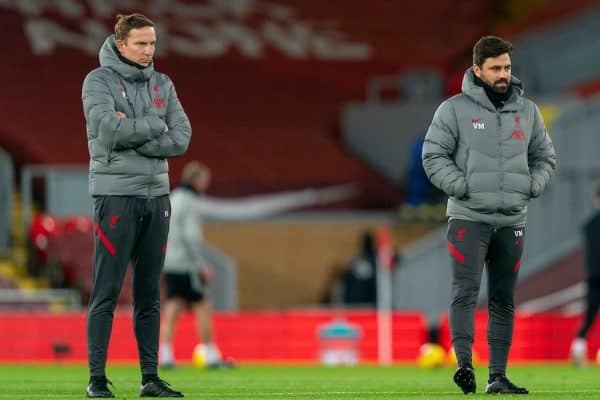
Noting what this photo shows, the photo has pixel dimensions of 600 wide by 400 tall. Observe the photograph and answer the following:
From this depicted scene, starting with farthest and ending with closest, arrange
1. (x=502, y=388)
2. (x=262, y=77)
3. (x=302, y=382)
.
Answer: (x=262, y=77) → (x=302, y=382) → (x=502, y=388)

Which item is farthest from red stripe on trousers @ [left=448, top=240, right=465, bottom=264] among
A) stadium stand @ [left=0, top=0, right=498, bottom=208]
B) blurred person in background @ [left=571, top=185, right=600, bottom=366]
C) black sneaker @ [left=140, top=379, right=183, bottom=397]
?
stadium stand @ [left=0, top=0, right=498, bottom=208]

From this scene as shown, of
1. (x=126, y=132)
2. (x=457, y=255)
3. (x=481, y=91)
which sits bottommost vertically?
(x=457, y=255)

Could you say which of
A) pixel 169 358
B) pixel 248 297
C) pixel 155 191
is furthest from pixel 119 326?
pixel 155 191

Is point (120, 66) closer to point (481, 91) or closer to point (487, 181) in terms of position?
point (481, 91)

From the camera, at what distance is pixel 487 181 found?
10258 millimetres

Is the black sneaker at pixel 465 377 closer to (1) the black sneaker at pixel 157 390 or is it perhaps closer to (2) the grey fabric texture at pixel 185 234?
(1) the black sneaker at pixel 157 390

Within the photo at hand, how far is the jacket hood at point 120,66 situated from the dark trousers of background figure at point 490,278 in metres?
2.09

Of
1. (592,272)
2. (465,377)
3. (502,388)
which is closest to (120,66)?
(465,377)

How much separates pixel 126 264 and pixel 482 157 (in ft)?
7.35

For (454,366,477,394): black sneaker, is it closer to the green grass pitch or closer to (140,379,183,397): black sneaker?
the green grass pitch

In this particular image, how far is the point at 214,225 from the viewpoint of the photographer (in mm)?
25406

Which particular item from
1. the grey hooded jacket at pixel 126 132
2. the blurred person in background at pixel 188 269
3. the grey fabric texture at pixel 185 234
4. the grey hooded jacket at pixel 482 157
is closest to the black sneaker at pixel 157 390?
the grey hooded jacket at pixel 126 132

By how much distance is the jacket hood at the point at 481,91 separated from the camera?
10336 mm

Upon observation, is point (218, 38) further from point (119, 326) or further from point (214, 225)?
point (119, 326)
